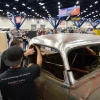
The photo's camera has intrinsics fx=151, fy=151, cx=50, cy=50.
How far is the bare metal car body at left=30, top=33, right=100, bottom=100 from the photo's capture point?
1668 mm

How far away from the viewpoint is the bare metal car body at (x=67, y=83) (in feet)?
5.47

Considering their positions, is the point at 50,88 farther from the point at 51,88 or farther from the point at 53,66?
the point at 53,66

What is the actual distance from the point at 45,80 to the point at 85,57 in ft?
4.76

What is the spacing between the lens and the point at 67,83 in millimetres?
1852

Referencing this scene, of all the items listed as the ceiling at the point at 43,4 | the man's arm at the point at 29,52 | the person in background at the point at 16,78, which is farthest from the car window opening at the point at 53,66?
the ceiling at the point at 43,4

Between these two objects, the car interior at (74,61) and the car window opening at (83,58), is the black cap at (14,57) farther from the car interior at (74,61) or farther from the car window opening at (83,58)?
the car window opening at (83,58)

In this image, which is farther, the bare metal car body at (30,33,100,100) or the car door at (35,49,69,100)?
the car door at (35,49,69,100)

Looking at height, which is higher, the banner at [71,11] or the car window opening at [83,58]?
the banner at [71,11]

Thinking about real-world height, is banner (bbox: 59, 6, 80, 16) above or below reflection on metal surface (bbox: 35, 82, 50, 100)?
above

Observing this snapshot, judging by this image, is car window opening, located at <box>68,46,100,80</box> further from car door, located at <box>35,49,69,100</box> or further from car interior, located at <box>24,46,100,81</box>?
car door, located at <box>35,49,69,100</box>

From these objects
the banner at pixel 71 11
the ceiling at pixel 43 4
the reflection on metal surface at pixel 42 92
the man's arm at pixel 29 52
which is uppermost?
the ceiling at pixel 43 4

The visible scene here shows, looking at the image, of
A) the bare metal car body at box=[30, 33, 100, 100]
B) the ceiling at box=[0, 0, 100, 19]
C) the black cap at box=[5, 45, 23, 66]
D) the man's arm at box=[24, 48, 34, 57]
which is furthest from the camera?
the ceiling at box=[0, 0, 100, 19]

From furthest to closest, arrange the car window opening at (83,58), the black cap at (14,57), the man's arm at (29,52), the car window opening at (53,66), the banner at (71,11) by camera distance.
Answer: the banner at (71,11) → the car window opening at (83,58) → the car window opening at (53,66) → the man's arm at (29,52) → the black cap at (14,57)

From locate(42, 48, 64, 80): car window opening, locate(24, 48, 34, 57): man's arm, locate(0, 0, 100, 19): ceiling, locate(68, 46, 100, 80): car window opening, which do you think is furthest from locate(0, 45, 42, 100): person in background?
locate(0, 0, 100, 19): ceiling
